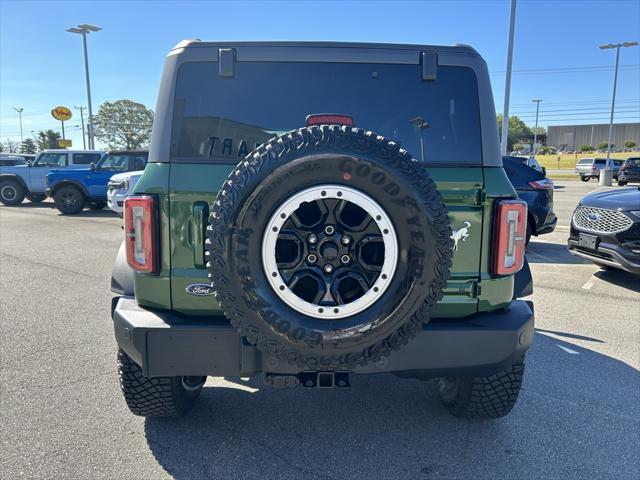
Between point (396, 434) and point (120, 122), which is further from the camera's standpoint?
point (120, 122)

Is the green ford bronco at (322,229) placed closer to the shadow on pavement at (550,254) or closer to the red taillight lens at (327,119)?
the red taillight lens at (327,119)

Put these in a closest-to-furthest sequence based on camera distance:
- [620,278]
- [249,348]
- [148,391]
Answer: [249,348] → [148,391] → [620,278]

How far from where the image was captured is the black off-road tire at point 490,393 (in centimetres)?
279

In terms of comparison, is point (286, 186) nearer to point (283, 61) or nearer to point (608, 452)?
point (283, 61)

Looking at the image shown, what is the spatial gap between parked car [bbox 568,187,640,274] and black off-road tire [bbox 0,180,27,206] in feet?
58.2

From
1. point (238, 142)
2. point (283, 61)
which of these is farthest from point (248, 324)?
point (283, 61)

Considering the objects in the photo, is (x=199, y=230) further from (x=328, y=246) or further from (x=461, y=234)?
(x=461, y=234)

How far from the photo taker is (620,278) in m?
6.80

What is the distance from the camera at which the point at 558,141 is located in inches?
4112

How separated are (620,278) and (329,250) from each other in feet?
20.8

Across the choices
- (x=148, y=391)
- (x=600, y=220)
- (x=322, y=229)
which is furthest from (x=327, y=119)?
(x=600, y=220)

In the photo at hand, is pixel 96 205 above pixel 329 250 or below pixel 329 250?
below

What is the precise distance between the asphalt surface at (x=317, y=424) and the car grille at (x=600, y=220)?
1.65 m

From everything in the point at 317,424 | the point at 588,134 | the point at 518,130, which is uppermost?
the point at 518,130
